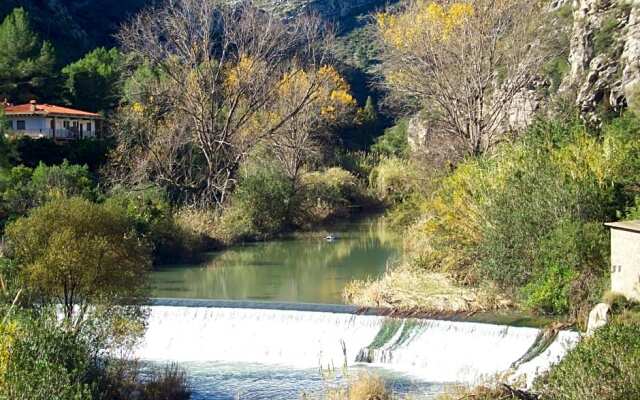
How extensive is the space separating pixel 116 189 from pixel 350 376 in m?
17.9

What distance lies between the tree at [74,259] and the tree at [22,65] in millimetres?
29951

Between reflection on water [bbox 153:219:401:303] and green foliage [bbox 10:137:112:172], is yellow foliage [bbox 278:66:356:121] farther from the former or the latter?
green foliage [bbox 10:137:112:172]

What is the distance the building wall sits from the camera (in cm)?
1536

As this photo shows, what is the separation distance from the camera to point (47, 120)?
41594mm

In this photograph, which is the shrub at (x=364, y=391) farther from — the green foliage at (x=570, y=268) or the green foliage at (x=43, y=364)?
the green foliage at (x=570, y=268)

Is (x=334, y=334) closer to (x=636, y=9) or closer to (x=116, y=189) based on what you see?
(x=116, y=189)

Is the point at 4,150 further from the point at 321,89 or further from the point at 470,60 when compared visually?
the point at 321,89

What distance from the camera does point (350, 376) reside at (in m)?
15.1

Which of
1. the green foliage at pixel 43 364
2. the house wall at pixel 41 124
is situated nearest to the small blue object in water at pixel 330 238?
the house wall at pixel 41 124

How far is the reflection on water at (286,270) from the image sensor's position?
2327 cm

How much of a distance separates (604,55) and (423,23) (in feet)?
18.6

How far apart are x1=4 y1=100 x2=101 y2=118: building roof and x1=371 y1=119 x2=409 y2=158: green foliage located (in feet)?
55.9

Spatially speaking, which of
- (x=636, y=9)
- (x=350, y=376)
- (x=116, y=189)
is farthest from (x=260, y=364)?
(x=636, y=9)

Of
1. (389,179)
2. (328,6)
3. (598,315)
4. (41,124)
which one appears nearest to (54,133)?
(41,124)
